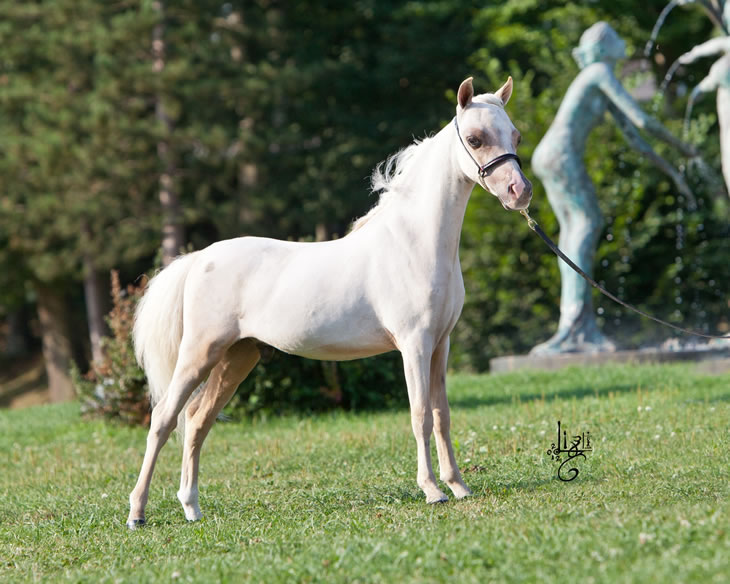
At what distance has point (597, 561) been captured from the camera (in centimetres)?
387

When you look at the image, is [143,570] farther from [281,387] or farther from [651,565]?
[281,387]

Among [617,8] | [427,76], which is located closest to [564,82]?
[617,8]

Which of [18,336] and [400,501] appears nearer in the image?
[400,501]

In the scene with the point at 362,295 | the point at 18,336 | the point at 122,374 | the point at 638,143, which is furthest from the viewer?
the point at 18,336

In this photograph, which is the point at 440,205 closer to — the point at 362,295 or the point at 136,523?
the point at 362,295

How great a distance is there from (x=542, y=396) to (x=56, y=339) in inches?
787

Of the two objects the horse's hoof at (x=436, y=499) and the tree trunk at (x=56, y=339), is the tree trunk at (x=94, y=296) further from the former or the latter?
the horse's hoof at (x=436, y=499)

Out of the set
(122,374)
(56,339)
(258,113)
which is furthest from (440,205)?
(56,339)

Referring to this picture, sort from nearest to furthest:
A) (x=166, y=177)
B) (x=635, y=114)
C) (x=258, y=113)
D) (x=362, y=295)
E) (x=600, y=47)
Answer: (x=362, y=295)
(x=635, y=114)
(x=600, y=47)
(x=166, y=177)
(x=258, y=113)

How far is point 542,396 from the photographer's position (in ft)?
34.2

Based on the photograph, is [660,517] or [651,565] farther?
[660,517]

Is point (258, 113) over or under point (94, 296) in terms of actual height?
over

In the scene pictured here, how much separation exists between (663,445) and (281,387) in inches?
198
